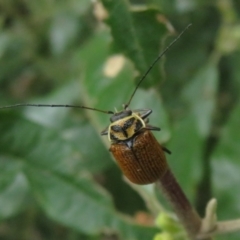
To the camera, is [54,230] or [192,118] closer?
[192,118]

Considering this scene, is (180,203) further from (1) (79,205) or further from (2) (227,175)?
(2) (227,175)

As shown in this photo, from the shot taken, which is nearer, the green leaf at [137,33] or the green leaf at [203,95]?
the green leaf at [137,33]

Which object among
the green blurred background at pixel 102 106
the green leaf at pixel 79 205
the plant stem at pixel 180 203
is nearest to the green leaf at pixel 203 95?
the green blurred background at pixel 102 106

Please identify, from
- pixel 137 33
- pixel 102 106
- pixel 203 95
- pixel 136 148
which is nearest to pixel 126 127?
pixel 136 148

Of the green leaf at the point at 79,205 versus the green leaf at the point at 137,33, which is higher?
the green leaf at the point at 137,33

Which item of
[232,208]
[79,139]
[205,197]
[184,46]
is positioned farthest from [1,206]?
[184,46]

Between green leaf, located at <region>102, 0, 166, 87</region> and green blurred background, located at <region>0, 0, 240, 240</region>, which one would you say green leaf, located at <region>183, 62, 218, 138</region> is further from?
green leaf, located at <region>102, 0, 166, 87</region>

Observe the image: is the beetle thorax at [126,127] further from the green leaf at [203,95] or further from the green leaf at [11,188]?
the green leaf at [203,95]

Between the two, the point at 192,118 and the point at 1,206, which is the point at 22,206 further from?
the point at 192,118
